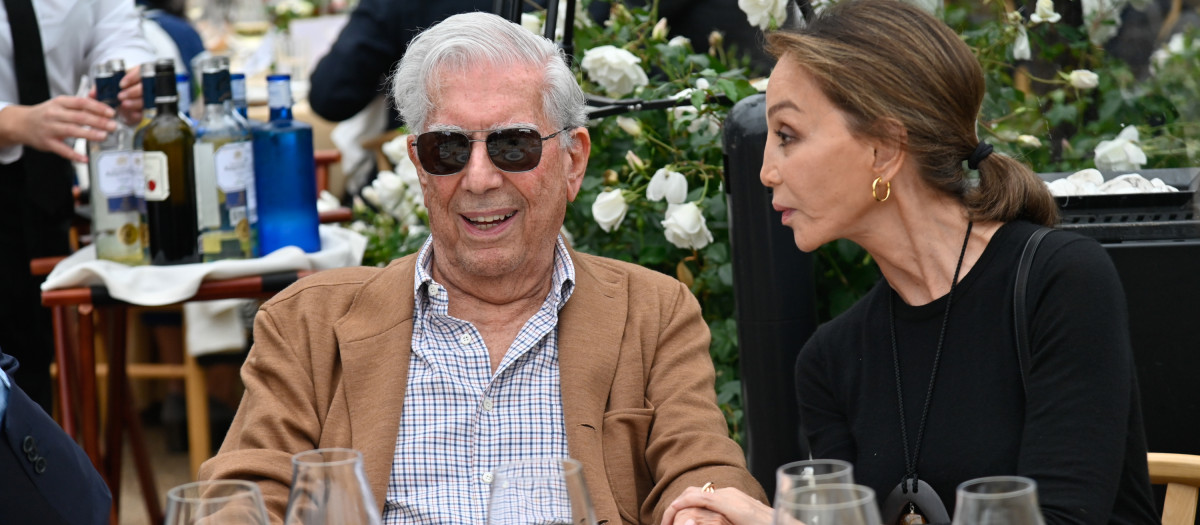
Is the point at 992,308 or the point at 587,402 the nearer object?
the point at 992,308

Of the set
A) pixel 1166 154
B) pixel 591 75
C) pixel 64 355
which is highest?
pixel 591 75

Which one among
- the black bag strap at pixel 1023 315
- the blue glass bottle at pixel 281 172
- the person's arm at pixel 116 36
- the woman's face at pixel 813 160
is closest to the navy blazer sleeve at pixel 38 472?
the woman's face at pixel 813 160

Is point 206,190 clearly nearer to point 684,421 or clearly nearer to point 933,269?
point 684,421

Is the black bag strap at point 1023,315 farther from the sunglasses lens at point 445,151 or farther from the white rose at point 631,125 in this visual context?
the white rose at point 631,125

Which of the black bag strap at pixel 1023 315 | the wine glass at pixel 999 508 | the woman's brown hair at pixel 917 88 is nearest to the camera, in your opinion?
the wine glass at pixel 999 508

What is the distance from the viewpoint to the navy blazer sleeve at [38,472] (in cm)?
166

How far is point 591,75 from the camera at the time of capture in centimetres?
314

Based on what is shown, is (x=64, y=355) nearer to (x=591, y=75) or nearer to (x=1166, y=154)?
(x=591, y=75)

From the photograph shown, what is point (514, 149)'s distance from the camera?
2.29m

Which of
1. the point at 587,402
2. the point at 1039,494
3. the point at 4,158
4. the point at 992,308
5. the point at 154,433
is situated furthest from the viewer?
the point at 154,433

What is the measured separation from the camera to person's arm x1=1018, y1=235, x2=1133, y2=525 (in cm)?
182

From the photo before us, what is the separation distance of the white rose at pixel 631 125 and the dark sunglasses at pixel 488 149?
94 cm

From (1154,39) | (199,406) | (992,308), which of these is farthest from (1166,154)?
(199,406)

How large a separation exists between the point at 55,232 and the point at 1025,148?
2.84 meters
